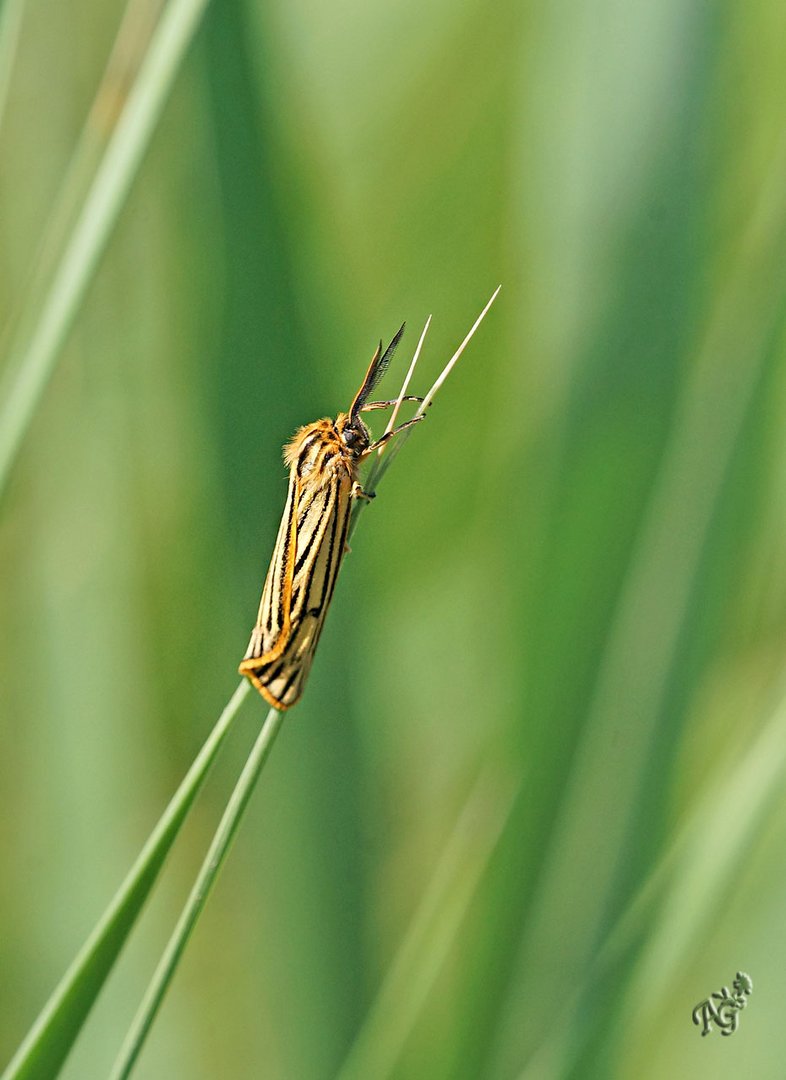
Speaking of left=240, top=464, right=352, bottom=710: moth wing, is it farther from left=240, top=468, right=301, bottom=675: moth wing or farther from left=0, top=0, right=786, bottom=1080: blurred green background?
left=0, top=0, right=786, bottom=1080: blurred green background

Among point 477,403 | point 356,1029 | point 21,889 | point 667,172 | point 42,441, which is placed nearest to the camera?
point 667,172

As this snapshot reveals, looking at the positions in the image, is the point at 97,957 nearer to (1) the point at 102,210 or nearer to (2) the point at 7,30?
(1) the point at 102,210

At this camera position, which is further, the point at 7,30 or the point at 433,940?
the point at 433,940

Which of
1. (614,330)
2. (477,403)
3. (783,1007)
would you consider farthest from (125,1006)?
(614,330)

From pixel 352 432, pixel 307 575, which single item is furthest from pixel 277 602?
pixel 352 432

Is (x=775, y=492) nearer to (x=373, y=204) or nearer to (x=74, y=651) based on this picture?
(x=373, y=204)

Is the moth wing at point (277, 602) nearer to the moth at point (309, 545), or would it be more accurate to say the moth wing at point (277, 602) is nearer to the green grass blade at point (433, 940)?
the moth at point (309, 545)

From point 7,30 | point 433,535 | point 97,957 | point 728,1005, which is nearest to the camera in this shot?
point 97,957
